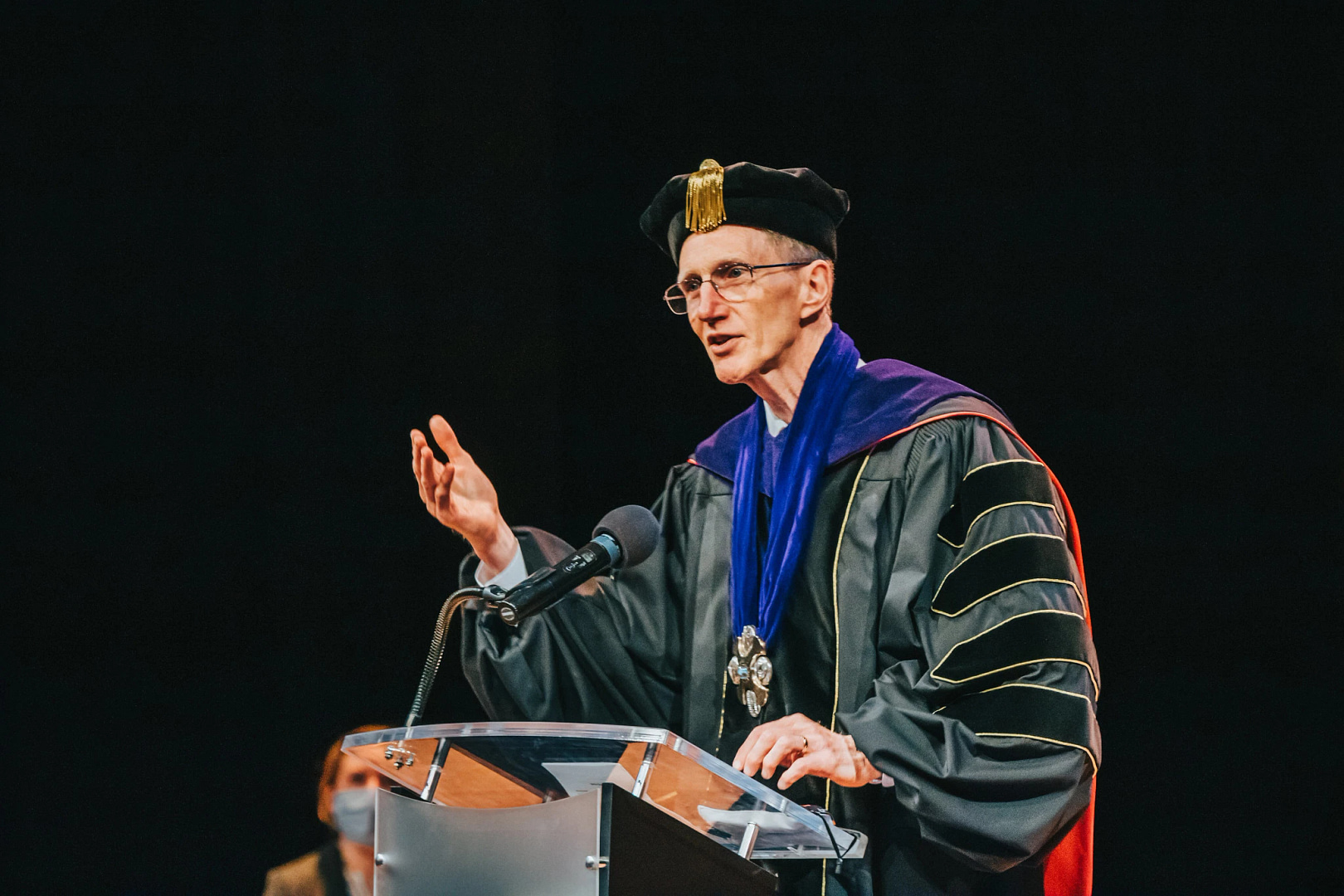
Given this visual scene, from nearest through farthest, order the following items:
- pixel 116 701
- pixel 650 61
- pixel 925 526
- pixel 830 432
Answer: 1. pixel 925 526
2. pixel 830 432
3. pixel 116 701
4. pixel 650 61

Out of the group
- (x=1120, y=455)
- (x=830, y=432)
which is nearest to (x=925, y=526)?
(x=830, y=432)

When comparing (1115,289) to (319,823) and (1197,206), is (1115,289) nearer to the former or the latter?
(1197,206)

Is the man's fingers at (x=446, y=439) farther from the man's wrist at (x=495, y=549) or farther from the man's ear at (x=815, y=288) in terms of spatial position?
the man's ear at (x=815, y=288)

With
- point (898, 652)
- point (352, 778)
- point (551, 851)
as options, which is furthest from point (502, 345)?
point (551, 851)

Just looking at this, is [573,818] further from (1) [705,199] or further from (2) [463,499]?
(1) [705,199]

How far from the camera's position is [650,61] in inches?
162

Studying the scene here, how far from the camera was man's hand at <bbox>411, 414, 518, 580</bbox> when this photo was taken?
8.19 feet

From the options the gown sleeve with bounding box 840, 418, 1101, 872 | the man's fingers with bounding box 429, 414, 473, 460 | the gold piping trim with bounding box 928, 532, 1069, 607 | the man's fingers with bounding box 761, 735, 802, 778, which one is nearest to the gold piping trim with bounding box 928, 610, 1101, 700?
the gown sleeve with bounding box 840, 418, 1101, 872

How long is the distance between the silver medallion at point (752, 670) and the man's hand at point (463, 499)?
509 mm

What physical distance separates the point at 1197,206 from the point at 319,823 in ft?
10.1

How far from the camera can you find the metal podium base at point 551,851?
63.5 inches

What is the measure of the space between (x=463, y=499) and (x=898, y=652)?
35.5 inches

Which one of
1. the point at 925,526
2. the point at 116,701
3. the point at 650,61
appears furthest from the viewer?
the point at 650,61

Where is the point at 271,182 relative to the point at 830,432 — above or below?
above
